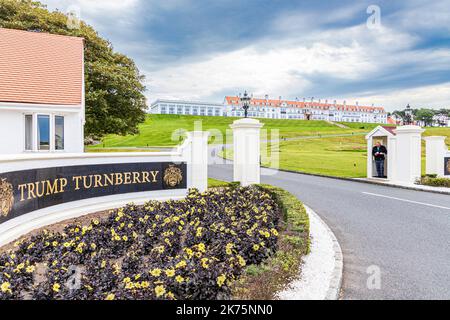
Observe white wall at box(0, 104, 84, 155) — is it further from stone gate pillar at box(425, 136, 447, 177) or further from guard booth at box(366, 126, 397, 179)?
stone gate pillar at box(425, 136, 447, 177)

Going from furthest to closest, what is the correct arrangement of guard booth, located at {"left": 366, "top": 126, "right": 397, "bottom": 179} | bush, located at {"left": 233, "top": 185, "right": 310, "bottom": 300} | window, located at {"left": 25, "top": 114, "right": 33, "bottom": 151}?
guard booth, located at {"left": 366, "top": 126, "right": 397, "bottom": 179} → window, located at {"left": 25, "top": 114, "right": 33, "bottom": 151} → bush, located at {"left": 233, "top": 185, "right": 310, "bottom": 300}

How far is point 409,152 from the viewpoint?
57.4 ft

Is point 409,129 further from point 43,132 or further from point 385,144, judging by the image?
point 43,132

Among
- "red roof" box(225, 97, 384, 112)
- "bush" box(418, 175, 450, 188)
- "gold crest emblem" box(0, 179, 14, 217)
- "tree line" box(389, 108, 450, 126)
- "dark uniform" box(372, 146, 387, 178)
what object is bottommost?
"bush" box(418, 175, 450, 188)

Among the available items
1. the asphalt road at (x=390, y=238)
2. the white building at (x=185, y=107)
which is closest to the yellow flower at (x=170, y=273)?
the asphalt road at (x=390, y=238)

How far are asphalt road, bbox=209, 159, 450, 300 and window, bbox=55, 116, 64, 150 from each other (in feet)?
39.0

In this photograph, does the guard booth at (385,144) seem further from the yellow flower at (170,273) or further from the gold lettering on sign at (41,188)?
the yellow flower at (170,273)

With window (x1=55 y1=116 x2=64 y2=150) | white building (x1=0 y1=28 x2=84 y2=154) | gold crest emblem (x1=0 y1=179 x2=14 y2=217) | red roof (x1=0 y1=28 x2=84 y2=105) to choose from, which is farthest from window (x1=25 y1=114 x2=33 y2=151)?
gold crest emblem (x1=0 y1=179 x2=14 y2=217)

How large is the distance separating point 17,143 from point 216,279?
14.5 metres

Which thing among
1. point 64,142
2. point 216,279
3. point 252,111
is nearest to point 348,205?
point 216,279

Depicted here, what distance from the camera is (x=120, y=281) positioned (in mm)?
5113

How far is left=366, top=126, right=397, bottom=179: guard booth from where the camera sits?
18094mm
